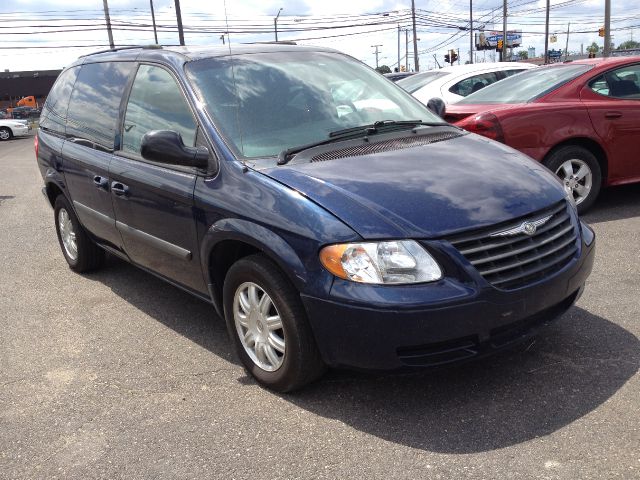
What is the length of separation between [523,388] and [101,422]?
6.76 feet

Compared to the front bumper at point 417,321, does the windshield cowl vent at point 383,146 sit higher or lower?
higher

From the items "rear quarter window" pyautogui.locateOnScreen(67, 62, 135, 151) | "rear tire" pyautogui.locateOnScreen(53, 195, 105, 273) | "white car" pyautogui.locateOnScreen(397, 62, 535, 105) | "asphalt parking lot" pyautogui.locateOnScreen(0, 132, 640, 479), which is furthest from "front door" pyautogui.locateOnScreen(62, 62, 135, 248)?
"white car" pyautogui.locateOnScreen(397, 62, 535, 105)

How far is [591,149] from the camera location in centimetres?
664

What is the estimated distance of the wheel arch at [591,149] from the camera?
21.3 ft

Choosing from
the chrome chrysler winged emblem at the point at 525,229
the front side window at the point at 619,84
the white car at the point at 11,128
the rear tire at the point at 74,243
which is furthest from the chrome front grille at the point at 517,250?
the white car at the point at 11,128

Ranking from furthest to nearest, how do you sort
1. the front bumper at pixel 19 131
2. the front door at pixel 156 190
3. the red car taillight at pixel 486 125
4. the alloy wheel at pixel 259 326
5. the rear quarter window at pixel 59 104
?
the front bumper at pixel 19 131 → the red car taillight at pixel 486 125 → the rear quarter window at pixel 59 104 → the front door at pixel 156 190 → the alloy wheel at pixel 259 326

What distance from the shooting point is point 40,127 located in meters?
6.16

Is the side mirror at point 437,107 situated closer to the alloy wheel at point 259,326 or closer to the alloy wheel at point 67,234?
the alloy wheel at point 259,326

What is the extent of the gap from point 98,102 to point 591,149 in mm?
4574

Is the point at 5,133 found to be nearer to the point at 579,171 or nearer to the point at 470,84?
the point at 470,84

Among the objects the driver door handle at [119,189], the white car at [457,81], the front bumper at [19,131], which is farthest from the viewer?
the front bumper at [19,131]

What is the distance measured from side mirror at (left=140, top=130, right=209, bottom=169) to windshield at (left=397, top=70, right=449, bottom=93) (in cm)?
737

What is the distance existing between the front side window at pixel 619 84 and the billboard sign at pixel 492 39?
5956cm

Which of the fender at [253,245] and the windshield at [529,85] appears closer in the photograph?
the fender at [253,245]
